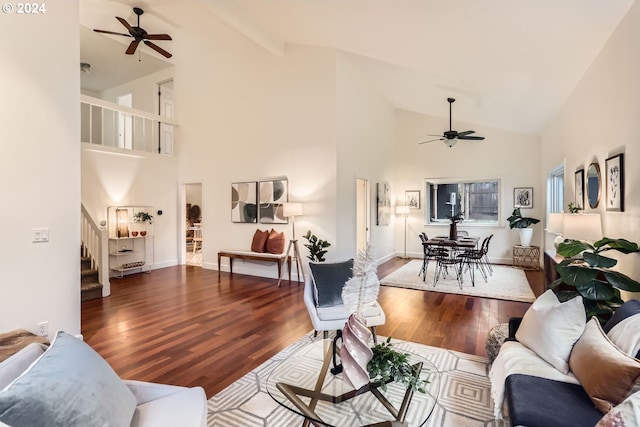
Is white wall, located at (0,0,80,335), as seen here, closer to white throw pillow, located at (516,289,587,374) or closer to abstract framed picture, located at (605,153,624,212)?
white throw pillow, located at (516,289,587,374)

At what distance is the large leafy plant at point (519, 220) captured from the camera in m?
7.08

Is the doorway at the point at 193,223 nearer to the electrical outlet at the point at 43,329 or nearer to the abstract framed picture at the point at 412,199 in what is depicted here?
the abstract framed picture at the point at 412,199

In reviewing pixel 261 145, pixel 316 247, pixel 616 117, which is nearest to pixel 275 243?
pixel 316 247

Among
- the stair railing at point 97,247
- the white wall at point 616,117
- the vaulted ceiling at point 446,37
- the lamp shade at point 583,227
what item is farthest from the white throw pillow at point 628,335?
the stair railing at point 97,247

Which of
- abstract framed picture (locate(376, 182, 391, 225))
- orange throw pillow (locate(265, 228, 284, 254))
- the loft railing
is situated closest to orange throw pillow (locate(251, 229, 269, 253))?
orange throw pillow (locate(265, 228, 284, 254))

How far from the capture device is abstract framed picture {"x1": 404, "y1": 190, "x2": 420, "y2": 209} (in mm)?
8680

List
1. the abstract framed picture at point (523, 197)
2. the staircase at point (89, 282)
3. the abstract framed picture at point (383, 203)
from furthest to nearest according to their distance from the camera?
the abstract framed picture at point (383, 203) < the abstract framed picture at point (523, 197) < the staircase at point (89, 282)

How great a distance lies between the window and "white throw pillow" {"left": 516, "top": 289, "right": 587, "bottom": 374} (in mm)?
6050

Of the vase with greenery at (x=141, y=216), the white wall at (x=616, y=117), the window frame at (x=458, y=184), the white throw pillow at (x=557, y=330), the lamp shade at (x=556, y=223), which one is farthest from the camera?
the window frame at (x=458, y=184)

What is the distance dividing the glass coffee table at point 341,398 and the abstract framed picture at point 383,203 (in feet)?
18.5

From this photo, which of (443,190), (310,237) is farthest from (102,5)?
(443,190)

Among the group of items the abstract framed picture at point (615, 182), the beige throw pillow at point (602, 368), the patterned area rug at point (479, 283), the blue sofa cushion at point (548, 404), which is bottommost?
the patterned area rug at point (479, 283)

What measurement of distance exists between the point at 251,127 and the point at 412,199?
4.78 m

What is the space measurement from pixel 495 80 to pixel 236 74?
4879 millimetres
